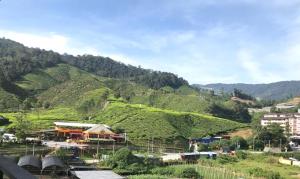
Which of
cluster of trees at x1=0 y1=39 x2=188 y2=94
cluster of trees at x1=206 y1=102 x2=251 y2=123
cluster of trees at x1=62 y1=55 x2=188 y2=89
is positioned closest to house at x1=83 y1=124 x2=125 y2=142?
cluster of trees at x1=0 y1=39 x2=188 y2=94

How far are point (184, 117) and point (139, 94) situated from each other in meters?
30.4

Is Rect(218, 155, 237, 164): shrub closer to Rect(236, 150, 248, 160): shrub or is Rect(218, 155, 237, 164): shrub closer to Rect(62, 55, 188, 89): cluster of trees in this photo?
Rect(236, 150, 248, 160): shrub

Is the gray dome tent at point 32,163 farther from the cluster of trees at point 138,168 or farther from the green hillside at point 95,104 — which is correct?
the green hillside at point 95,104

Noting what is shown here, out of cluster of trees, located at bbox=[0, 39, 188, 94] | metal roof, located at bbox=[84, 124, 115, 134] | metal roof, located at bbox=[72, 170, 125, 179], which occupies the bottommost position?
metal roof, located at bbox=[72, 170, 125, 179]

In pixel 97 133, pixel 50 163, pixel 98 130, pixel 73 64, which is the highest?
pixel 73 64

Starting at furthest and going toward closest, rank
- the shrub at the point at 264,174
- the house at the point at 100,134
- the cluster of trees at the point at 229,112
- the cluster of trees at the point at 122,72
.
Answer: the cluster of trees at the point at 122,72, the cluster of trees at the point at 229,112, the house at the point at 100,134, the shrub at the point at 264,174

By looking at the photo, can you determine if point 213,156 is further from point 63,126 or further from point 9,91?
point 9,91

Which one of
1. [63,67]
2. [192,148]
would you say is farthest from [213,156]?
[63,67]

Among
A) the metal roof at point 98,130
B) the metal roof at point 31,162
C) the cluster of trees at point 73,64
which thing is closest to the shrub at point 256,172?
the metal roof at point 31,162

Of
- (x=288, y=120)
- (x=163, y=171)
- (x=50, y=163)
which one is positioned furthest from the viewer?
(x=288, y=120)

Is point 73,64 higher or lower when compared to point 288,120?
higher

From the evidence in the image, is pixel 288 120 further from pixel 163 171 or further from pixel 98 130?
pixel 163 171

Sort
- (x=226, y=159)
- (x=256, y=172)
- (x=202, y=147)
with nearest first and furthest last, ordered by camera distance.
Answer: (x=256, y=172)
(x=226, y=159)
(x=202, y=147)

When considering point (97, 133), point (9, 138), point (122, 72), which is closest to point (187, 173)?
point (9, 138)
